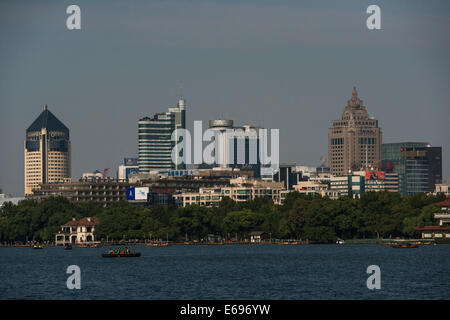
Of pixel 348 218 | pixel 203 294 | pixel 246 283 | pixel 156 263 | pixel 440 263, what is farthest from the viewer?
pixel 348 218

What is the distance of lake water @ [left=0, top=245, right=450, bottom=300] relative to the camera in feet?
278

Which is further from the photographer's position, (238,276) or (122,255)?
(122,255)

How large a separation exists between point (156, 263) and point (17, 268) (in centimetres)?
1825

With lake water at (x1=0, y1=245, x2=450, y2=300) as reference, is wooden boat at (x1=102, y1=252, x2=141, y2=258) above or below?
below

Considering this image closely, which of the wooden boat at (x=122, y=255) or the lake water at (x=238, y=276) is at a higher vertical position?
the lake water at (x=238, y=276)

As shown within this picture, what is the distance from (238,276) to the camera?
104938mm

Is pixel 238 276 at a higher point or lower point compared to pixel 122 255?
higher

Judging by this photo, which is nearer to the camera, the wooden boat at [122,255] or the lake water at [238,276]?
the lake water at [238,276]

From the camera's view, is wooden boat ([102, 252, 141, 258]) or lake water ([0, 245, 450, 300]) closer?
lake water ([0, 245, 450, 300])

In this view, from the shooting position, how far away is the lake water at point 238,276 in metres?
84.7
